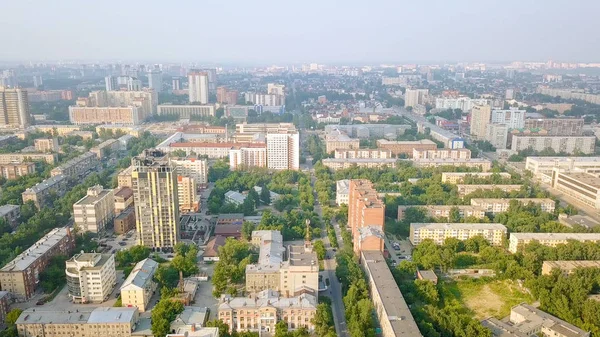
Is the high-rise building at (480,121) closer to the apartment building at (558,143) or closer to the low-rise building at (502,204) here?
the apartment building at (558,143)

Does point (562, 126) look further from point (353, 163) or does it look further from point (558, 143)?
point (353, 163)

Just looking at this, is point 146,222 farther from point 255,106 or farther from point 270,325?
point 255,106

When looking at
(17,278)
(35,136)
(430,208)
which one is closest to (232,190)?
(430,208)

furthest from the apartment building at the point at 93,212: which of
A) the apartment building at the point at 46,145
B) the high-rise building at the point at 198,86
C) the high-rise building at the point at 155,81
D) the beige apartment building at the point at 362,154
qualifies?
the high-rise building at the point at 155,81

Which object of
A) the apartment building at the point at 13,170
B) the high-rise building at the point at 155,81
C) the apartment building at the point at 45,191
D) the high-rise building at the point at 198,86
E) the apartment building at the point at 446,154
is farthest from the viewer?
the high-rise building at the point at 155,81

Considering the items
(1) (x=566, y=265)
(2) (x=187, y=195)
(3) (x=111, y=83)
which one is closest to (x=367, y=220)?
(1) (x=566, y=265)

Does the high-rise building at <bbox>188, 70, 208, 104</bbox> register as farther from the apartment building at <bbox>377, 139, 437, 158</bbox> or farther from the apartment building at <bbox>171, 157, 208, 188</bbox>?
the apartment building at <bbox>171, 157, 208, 188</bbox>
